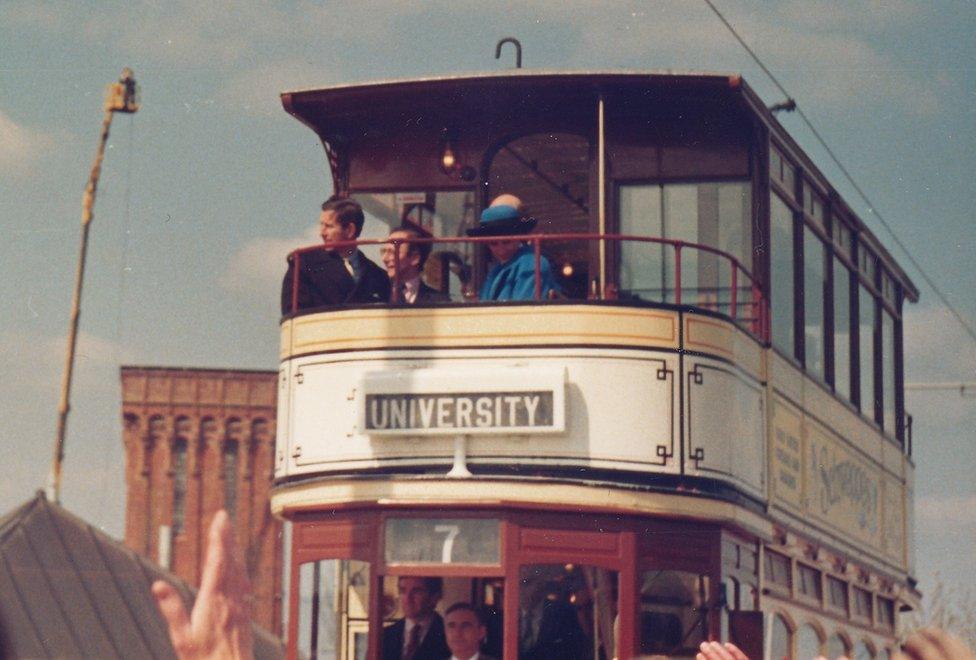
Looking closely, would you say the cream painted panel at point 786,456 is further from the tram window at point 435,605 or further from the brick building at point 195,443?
the brick building at point 195,443

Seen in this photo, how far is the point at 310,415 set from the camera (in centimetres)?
1188

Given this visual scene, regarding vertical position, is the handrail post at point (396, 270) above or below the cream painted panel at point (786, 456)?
above

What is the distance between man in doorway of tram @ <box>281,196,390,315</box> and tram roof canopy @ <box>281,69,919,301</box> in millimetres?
1351

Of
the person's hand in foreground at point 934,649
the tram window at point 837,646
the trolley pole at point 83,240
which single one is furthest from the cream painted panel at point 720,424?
the trolley pole at point 83,240


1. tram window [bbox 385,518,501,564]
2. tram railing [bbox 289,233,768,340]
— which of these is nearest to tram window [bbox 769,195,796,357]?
tram railing [bbox 289,233,768,340]

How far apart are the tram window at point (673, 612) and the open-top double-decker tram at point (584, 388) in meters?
0.02

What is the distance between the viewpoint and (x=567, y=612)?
11492 mm

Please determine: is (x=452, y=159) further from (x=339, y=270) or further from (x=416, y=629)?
(x=416, y=629)

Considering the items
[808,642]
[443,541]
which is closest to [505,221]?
[443,541]

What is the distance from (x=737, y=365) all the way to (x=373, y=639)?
9.25ft

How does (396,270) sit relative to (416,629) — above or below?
above

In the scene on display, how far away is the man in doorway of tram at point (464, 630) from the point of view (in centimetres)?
1024

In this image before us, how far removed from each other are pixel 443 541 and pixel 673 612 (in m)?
1.55

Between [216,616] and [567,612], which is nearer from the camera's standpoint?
[216,616]
